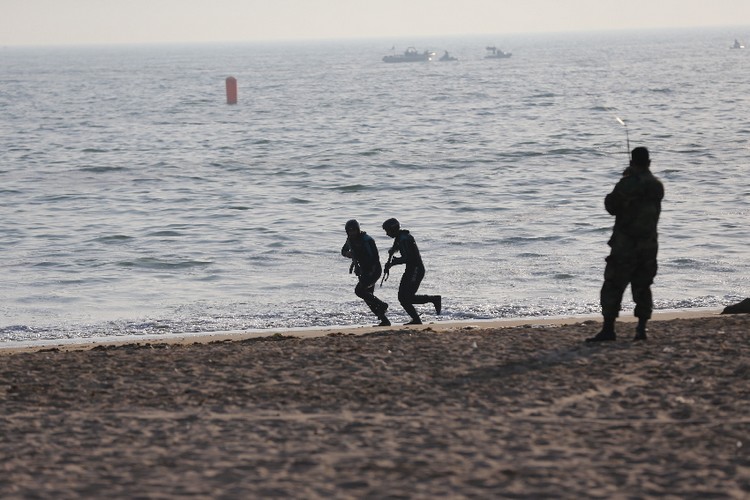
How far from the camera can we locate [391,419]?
7.77 m

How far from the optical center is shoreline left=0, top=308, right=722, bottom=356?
41.0 ft

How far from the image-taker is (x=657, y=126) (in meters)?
54.2

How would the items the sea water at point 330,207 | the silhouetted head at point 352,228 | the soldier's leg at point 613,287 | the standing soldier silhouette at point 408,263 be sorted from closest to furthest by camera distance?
the soldier's leg at point 613,287 → the silhouetted head at point 352,228 → the standing soldier silhouette at point 408,263 → the sea water at point 330,207

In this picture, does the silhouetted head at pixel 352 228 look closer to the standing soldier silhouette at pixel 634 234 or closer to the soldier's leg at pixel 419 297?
the soldier's leg at pixel 419 297

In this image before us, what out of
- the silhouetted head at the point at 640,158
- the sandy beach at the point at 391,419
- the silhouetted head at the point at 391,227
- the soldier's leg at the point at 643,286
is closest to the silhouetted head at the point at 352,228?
the silhouetted head at the point at 391,227

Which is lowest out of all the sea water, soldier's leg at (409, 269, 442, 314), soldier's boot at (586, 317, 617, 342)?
the sea water

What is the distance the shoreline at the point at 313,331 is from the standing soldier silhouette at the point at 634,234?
2.52 meters

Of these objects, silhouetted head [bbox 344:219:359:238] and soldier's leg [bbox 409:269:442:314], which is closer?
silhouetted head [bbox 344:219:359:238]

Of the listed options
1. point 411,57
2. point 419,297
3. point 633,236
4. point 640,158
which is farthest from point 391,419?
point 411,57

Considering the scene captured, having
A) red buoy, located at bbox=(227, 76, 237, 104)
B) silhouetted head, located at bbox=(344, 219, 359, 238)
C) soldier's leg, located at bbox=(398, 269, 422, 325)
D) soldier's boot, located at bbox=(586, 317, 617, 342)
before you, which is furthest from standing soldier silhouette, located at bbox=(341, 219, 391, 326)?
red buoy, located at bbox=(227, 76, 237, 104)

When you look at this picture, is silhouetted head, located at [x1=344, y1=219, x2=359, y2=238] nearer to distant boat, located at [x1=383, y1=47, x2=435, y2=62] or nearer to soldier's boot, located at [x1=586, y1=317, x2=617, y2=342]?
soldier's boot, located at [x1=586, y1=317, x2=617, y2=342]

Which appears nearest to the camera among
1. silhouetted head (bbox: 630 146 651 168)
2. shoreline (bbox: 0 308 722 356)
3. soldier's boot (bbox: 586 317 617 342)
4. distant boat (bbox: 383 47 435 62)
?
silhouetted head (bbox: 630 146 651 168)

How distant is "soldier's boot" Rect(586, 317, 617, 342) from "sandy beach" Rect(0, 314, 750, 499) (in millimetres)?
122

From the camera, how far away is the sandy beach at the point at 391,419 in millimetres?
6547
